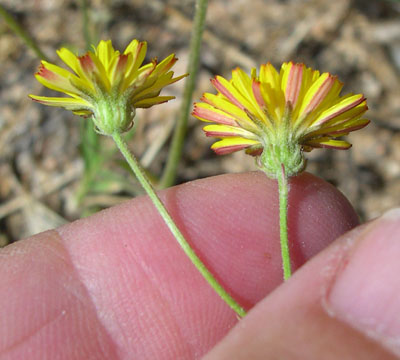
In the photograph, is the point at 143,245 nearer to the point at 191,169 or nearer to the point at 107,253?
the point at 107,253

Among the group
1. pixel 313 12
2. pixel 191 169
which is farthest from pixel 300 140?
pixel 313 12

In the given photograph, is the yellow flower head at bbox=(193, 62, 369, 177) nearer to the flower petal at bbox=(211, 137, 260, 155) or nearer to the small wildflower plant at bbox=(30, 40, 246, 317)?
the flower petal at bbox=(211, 137, 260, 155)

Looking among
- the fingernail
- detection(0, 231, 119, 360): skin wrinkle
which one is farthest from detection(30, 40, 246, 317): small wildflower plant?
detection(0, 231, 119, 360): skin wrinkle

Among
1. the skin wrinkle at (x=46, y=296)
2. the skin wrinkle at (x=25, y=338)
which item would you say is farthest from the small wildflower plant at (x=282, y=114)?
the skin wrinkle at (x=25, y=338)

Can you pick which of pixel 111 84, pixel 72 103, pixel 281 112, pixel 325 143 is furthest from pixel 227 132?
pixel 72 103

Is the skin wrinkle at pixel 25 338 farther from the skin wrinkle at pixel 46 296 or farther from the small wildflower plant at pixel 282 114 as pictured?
the small wildflower plant at pixel 282 114
